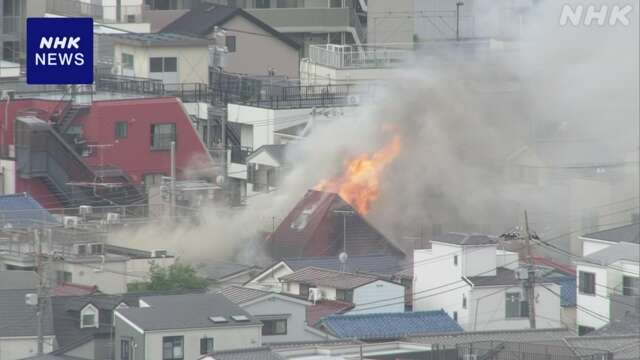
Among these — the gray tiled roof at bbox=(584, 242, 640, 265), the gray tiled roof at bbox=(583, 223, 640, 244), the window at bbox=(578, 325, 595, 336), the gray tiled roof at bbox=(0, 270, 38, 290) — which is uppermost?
the gray tiled roof at bbox=(583, 223, 640, 244)

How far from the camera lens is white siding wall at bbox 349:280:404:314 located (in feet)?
86.0

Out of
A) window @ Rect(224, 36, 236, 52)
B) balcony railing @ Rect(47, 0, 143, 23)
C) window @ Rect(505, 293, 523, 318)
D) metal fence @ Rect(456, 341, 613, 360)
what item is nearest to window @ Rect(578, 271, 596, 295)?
window @ Rect(505, 293, 523, 318)

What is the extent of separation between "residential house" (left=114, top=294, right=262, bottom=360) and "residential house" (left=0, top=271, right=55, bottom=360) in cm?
93

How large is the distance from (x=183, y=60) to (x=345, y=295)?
11.5 metres

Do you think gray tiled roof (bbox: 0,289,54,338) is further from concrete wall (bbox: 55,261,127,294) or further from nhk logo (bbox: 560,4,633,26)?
nhk logo (bbox: 560,4,633,26)

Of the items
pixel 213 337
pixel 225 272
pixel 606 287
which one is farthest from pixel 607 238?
pixel 213 337

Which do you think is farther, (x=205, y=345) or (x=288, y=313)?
(x=288, y=313)

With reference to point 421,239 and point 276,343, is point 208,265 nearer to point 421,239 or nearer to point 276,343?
point 421,239

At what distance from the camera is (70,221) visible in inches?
1166

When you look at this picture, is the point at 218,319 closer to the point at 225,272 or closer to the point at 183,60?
the point at 225,272

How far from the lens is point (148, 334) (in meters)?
23.4

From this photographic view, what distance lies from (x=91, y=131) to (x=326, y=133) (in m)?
2.99

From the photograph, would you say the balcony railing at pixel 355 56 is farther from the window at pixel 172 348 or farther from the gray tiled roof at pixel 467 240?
the window at pixel 172 348

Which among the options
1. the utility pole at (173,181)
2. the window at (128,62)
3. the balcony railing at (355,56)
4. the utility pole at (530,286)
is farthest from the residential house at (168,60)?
the utility pole at (530,286)
